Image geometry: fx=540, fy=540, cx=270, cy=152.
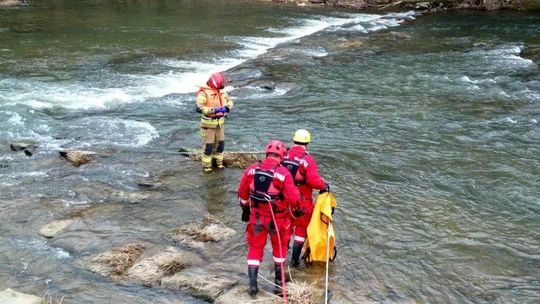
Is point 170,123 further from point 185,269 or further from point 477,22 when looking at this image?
point 477,22

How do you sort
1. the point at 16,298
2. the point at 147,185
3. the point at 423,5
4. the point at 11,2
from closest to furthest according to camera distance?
1. the point at 16,298
2. the point at 147,185
3. the point at 423,5
4. the point at 11,2

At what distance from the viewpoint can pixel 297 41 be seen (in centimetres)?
2895

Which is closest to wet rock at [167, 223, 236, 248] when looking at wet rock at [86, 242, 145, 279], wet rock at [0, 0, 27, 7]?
wet rock at [86, 242, 145, 279]

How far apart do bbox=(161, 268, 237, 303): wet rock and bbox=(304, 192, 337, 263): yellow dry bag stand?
3.84 feet

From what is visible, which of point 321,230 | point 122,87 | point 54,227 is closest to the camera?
point 321,230

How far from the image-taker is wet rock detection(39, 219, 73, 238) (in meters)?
8.77

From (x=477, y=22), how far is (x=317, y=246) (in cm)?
3062

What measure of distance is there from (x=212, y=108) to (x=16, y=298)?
529cm

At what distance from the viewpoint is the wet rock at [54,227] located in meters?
8.77

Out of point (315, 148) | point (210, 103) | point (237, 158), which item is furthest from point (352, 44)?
point (210, 103)

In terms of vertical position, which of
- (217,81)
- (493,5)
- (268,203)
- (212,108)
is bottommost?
(268,203)

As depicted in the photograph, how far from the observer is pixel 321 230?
24.8ft

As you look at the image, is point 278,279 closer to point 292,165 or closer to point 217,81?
point 292,165

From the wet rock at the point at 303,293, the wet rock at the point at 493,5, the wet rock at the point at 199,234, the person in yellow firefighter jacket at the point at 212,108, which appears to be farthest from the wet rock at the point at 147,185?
the wet rock at the point at 493,5
